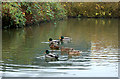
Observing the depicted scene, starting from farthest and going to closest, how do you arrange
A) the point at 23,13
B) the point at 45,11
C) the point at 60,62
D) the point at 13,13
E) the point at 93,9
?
the point at 93,9
the point at 45,11
the point at 23,13
the point at 13,13
the point at 60,62

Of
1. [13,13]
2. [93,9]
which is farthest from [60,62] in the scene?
[93,9]

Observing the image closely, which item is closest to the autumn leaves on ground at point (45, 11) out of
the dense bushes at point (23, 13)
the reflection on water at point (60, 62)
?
the dense bushes at point (23, 13)

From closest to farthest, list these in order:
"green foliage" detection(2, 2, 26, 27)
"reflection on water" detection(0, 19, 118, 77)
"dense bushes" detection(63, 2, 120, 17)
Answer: "reflection on water" detection(0, 19, 118, 77) → "green foliage" detection(2, 2, 26, 27) → "dense bushes" detection(63, 2, 120, 17)

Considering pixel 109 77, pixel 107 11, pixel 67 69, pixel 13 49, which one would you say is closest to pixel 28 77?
pixel 67 69

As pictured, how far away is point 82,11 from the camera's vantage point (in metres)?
38.8

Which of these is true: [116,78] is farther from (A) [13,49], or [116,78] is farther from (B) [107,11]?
(B) [107,11]

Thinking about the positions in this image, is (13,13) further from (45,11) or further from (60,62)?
(60,62)

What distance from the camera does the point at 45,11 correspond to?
84.9 ft

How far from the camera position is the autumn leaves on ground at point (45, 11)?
20.5 meters

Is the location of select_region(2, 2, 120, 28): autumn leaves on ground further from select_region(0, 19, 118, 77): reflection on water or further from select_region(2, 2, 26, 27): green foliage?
select_region(0, 19, 118, 77): reflection on water

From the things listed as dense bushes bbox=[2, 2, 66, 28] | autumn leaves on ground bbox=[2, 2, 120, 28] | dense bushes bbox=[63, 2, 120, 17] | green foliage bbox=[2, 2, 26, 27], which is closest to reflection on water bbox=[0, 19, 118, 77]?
green foliage bbox=[2, 2, 26, 27]

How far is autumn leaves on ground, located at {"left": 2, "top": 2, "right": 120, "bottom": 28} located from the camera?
20453 millimetres

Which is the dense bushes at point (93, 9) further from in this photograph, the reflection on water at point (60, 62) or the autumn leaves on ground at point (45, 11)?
the reflection on water at point (60, 62)

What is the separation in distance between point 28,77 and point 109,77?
1949 mm
